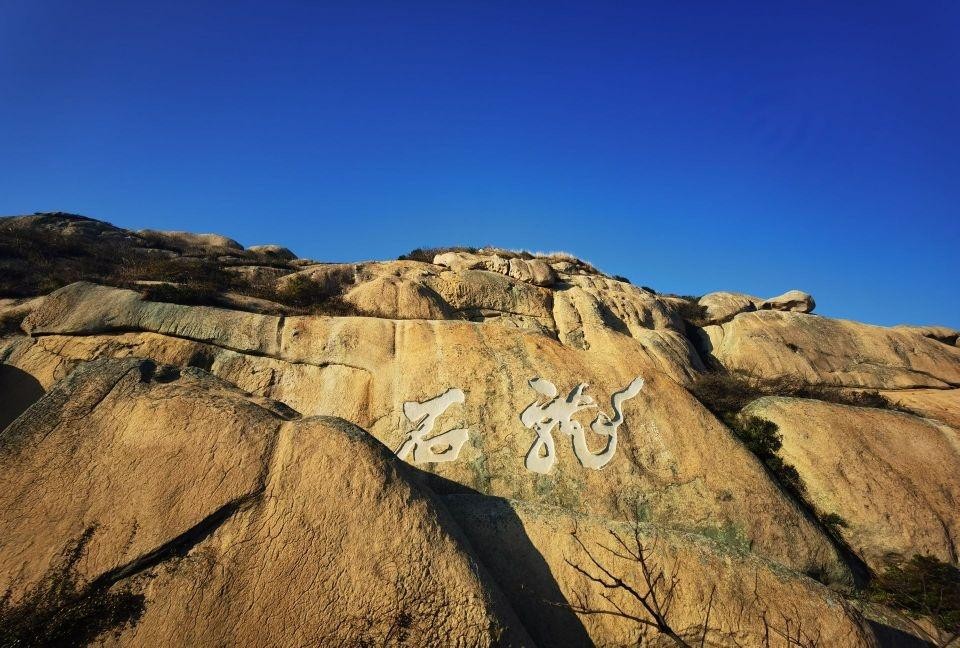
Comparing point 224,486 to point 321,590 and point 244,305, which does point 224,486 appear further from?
point 244,305

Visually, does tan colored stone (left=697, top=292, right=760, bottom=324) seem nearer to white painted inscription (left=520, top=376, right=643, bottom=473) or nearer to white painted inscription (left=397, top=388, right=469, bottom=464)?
white painted inscription (left=520, top=376, right=643, bottom=473)

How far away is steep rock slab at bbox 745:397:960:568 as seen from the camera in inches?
381

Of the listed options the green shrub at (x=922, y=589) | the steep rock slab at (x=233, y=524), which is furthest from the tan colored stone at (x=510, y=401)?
the steep rock slab at (x=233, y=524)

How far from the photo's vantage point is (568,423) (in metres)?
10.6

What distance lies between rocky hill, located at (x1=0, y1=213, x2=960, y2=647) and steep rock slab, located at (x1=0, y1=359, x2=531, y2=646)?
1.0 inches

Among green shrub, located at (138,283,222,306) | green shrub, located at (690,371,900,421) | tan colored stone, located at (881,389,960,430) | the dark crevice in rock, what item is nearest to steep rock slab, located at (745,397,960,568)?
green shrub, located at (690,371,900,421)

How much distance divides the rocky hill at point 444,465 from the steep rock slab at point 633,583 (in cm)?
3

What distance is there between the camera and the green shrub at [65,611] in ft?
14.6

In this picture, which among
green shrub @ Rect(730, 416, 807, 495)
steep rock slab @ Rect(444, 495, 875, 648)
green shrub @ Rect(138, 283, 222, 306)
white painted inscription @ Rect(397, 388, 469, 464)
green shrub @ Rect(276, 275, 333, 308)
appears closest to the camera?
steep rock slab @ Rect(444, 495, 875, 648)

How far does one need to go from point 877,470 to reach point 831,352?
8728 millimetres

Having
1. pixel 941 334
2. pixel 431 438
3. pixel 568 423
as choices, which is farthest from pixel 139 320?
pixel 941 334

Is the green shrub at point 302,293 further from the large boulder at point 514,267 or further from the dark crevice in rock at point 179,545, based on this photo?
the dark crevice in rock at point 179,545

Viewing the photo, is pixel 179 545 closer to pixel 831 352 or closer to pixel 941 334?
pixel 831 352

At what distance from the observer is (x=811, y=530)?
30.2ft
